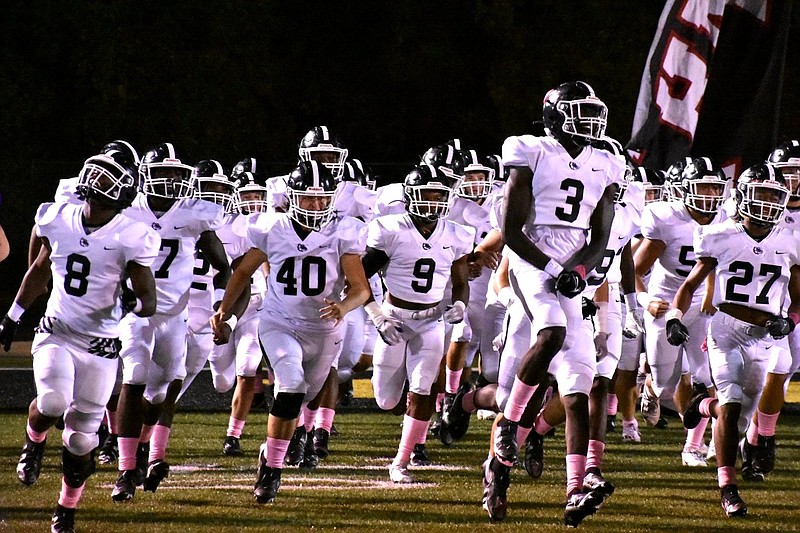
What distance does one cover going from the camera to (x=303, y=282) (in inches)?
264

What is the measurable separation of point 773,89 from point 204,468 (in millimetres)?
6660

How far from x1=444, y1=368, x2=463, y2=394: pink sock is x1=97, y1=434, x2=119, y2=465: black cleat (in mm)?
2345

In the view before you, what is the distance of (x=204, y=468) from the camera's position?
780 centimetres

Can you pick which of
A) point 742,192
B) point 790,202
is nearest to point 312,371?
point 742,192

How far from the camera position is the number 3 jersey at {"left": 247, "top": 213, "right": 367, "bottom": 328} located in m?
6.70

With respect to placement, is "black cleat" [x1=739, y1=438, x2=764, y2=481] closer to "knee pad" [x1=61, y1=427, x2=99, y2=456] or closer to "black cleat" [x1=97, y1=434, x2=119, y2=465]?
"black cleat" [x1=97, y1=434, x2=119, y2=465]

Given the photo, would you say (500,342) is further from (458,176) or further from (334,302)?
(458,176)

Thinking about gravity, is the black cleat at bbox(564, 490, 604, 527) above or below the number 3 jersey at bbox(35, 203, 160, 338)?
below

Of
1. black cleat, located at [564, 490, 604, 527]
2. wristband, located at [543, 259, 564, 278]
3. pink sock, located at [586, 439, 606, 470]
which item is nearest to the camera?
black cleat, located at [564, 490, 604, 527]

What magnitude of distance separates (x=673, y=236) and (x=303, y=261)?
2.82 meters

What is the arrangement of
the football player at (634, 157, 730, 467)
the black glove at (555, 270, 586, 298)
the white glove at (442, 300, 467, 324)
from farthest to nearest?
1. the football player at (634, 157, 730, 467)
2. the white glove at (442, 300, 467, 324)
3. the black glove at (555, 270, 586, 298)

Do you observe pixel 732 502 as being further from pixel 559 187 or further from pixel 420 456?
pixel 420 456

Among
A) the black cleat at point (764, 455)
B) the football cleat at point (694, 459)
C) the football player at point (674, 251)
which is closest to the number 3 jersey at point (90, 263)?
the football player at point (674, 251)

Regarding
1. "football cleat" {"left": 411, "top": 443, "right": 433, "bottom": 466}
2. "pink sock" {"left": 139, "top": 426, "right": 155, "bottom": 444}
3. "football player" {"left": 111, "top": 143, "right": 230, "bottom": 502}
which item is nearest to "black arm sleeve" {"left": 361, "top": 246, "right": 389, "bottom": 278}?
"football player" {"left": 111, "top": 143, "right": 230, "bottom": 502}
